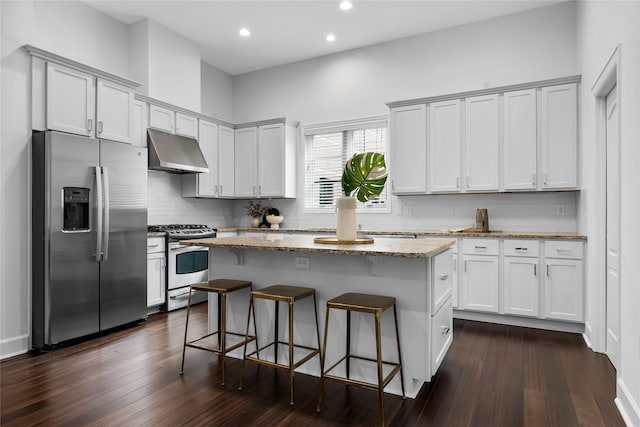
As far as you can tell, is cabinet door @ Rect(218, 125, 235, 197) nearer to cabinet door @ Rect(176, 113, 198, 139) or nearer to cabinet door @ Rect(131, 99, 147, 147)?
cabinet door @ Rect(176, 113, 198, 139)

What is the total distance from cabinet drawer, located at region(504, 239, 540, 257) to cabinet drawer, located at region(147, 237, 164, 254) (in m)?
3.79

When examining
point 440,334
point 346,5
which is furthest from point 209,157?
point 440,334

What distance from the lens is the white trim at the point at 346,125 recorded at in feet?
18.2

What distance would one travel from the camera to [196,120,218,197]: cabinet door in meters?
5.56

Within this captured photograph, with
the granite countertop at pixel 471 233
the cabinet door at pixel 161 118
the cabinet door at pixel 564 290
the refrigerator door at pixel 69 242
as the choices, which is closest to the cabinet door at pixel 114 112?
the refrigerator door at pixel 69 242

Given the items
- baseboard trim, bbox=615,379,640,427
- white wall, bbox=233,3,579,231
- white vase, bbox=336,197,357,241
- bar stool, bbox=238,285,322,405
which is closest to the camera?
baseboard trim, bbox=615,379,640,427

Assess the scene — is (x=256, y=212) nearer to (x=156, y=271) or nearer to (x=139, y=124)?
(x=156, y=271)

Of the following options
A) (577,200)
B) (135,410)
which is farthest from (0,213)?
(577,200)

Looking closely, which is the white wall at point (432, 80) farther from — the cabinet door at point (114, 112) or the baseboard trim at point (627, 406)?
the cabinet door at point (114, 112)

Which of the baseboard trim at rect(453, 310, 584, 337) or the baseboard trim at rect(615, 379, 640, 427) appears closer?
the baseboard trim at rect(615, 379, 640, 427)

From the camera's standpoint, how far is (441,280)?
2.73 meters

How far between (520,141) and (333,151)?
2628mm

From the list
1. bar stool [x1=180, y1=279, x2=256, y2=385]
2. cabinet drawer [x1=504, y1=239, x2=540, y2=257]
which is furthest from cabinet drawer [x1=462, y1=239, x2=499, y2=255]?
bar stool [x1=180, y1=279, x2=256, y2=385]

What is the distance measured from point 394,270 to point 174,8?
410cm
